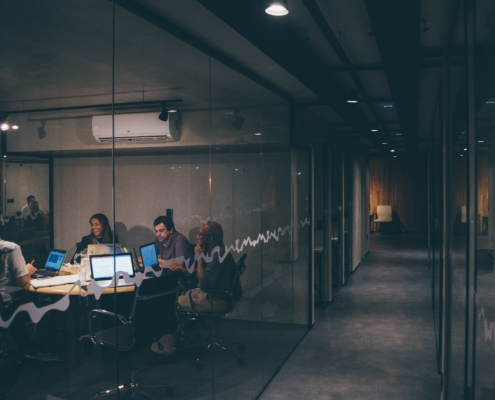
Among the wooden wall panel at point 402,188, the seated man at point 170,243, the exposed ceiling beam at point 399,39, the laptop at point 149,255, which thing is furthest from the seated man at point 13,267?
the wooden wall panel at point 402,188

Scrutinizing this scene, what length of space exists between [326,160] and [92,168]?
246 inches

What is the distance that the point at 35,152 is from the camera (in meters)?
1.73

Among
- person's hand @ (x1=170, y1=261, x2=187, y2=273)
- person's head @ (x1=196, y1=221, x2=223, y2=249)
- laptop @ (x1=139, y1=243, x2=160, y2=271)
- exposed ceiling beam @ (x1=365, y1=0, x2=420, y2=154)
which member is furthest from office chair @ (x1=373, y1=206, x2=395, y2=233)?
laptop @ (x1=139, y1=243, x2=160, y2=271)

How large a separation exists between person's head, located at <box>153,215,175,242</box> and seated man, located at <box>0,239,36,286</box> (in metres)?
0.91

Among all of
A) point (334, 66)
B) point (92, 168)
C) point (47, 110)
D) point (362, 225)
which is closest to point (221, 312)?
point (92, 168)

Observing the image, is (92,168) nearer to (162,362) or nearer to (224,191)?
(162,362)

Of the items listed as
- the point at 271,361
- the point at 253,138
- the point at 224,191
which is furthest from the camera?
the point at 271,361

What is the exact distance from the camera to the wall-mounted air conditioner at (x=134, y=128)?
2.18 metres

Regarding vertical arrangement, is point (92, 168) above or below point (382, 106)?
below

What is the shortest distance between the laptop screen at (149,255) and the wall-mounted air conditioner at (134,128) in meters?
0.52

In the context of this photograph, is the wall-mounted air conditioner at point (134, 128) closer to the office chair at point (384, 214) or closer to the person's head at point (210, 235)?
the person's head at point (210, 235)

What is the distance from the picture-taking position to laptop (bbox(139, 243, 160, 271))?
2.47m

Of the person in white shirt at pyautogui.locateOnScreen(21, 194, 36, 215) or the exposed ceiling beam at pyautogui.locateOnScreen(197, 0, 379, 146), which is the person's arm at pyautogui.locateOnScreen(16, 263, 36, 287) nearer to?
the person in white shirt at pyautogui.locateOnScreen(21, 194, 36, 215)

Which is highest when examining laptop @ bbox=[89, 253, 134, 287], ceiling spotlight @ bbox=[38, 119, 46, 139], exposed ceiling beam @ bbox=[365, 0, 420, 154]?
exposed ceiling beam @ bbox=[365, 0, 420, 154]
